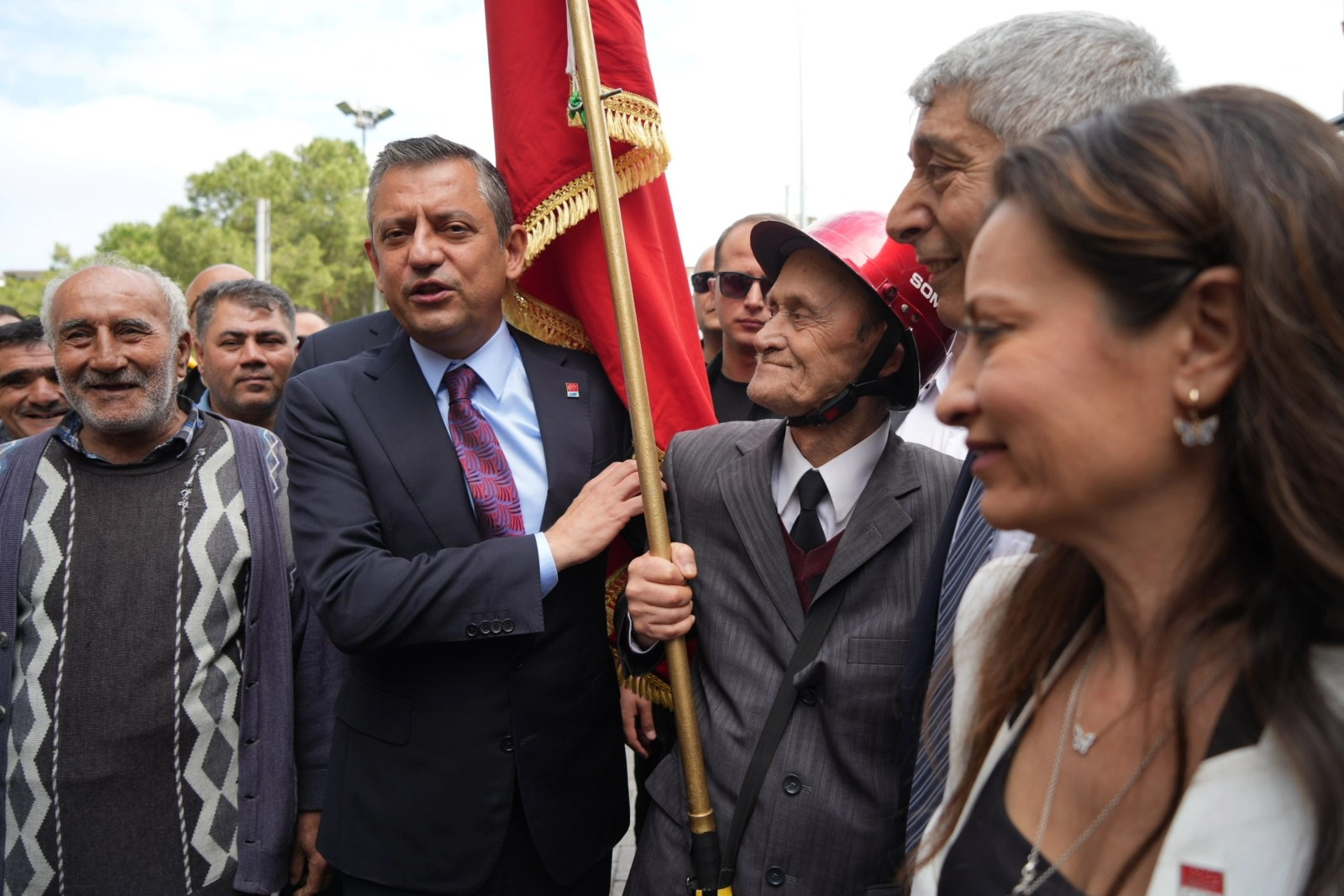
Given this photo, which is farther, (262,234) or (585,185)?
(262,234)

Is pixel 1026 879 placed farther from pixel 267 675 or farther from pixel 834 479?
pixel 267 675

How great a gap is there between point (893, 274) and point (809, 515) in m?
0.58

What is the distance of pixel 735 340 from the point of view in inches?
174

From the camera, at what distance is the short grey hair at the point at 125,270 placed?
290 cm

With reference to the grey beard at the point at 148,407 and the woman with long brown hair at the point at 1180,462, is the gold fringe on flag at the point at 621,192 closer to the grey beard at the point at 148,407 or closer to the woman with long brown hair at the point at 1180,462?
the grey beard at the point at 148,407

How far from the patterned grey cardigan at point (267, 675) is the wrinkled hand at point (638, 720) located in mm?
932

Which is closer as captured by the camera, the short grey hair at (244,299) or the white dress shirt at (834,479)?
the white dress shirt at (834,479)

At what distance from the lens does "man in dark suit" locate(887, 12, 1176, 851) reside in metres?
1.65

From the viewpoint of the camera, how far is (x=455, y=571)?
7.11 feet

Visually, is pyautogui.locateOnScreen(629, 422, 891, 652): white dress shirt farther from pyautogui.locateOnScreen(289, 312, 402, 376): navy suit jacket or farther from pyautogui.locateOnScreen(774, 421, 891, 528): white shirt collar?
pyautogui.locateOnScreen(289, 312, 402, 376): navy suit jacket

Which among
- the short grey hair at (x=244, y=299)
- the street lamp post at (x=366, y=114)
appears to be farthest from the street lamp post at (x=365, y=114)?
the short grey hair at (x=244, y=299)

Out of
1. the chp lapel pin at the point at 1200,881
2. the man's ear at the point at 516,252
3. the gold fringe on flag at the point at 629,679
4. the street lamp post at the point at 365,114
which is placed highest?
the street lamp post at the point at 365,114

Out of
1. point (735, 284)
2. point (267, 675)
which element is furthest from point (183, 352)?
point (735, 284)

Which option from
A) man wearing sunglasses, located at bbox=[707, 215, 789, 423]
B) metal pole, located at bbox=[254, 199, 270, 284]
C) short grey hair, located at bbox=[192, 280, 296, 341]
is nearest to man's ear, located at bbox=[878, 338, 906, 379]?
man wearing sunglasses, located at bbox=[707, 215, 789, 423]
